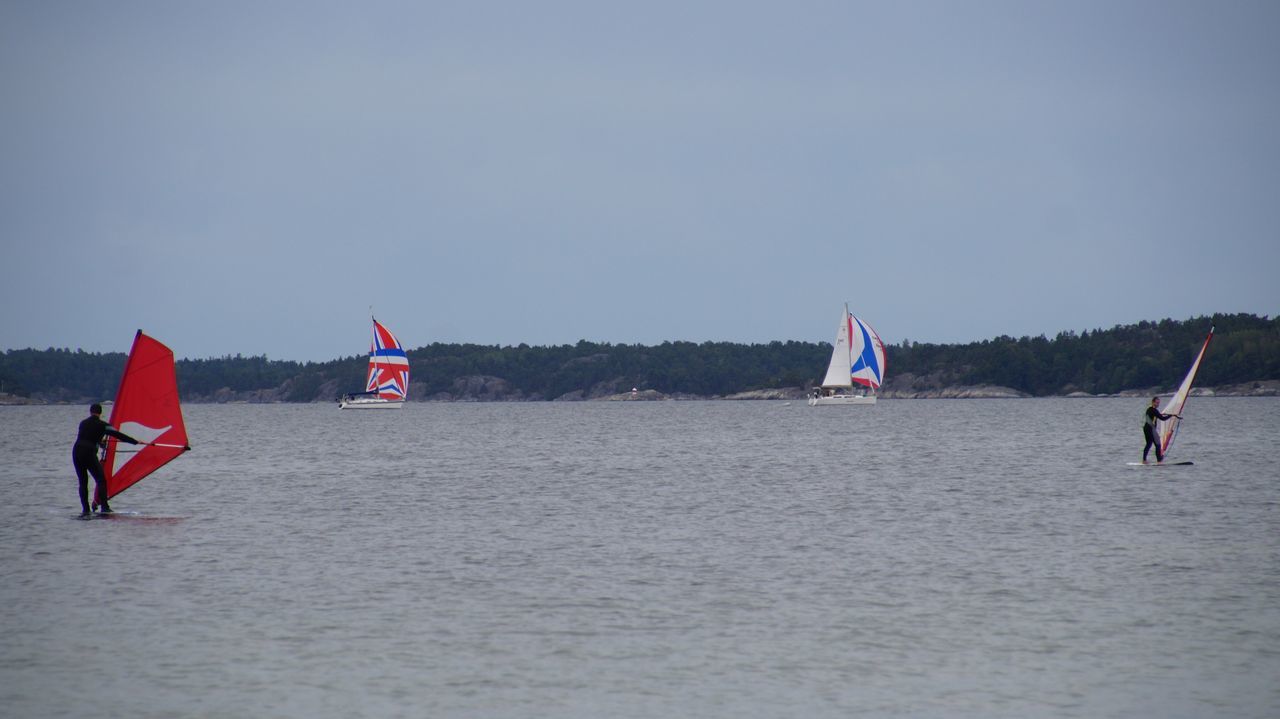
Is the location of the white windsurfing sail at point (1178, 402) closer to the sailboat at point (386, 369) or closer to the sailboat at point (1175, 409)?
the sailboat at point (1175, 409)

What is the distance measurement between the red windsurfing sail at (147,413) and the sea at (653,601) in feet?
4.10

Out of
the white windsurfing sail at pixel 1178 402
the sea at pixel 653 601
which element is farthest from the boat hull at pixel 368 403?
the sea at pixel 653 601

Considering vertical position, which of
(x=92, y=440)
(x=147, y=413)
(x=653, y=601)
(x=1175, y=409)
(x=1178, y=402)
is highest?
(x=1178, y=402)

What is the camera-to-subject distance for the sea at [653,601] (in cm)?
1321

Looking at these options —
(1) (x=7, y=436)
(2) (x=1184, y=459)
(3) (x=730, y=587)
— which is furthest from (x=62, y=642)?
(1) (x=7, y=436)

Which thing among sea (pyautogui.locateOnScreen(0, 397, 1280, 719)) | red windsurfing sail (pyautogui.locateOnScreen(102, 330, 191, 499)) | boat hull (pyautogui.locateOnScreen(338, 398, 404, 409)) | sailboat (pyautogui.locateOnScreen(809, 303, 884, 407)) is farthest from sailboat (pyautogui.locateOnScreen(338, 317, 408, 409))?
red windsurfing sail (pyautogui.locateOnScreen(102, 330, 191, 499))

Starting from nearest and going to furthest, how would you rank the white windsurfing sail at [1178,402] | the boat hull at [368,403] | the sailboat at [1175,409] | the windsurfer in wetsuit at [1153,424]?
the white windsurfing sail at [1178,402], the sailboat at [1175,409], the windsurfer in wetsuit at [1153,424], the boat hull at [368,403]

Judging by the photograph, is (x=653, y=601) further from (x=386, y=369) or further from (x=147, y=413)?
(x=386, y=369)

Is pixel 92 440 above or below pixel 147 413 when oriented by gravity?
below

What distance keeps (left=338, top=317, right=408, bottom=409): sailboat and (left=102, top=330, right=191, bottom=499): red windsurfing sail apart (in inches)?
4110

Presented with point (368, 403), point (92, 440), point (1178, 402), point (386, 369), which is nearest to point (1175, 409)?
point (1178, 402)

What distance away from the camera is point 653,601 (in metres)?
18.4

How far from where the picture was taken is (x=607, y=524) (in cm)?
2891

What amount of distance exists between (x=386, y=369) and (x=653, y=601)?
12444 centimetres
